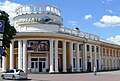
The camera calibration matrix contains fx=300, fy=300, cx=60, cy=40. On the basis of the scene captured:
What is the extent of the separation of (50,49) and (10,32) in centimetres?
1771

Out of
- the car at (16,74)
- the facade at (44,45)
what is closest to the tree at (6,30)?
the car at (16,74)

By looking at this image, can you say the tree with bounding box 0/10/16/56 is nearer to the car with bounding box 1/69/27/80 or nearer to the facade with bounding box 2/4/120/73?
the car with bounding box 1/69/27/80

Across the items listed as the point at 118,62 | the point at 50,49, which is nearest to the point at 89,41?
the point at 50,49

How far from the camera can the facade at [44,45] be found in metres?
53.4

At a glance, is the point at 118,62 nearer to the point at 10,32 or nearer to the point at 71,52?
the point at 71,52

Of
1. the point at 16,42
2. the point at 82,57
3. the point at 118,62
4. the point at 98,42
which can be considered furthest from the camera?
the point at 118,62

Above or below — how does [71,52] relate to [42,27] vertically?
below

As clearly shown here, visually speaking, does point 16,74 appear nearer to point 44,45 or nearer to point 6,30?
point 6,30

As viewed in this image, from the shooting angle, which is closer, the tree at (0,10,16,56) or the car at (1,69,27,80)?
the tree at (0,10,16,56)

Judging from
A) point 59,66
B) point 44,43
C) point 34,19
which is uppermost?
point 34,19

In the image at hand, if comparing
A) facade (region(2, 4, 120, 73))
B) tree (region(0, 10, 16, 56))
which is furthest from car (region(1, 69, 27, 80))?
facade (region(2, 4, 120, 73))

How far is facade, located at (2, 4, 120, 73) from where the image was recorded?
5341 centimetres

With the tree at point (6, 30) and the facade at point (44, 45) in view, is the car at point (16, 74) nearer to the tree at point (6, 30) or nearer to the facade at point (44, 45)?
the tree at point (6, 30)

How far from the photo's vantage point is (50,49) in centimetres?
5359
